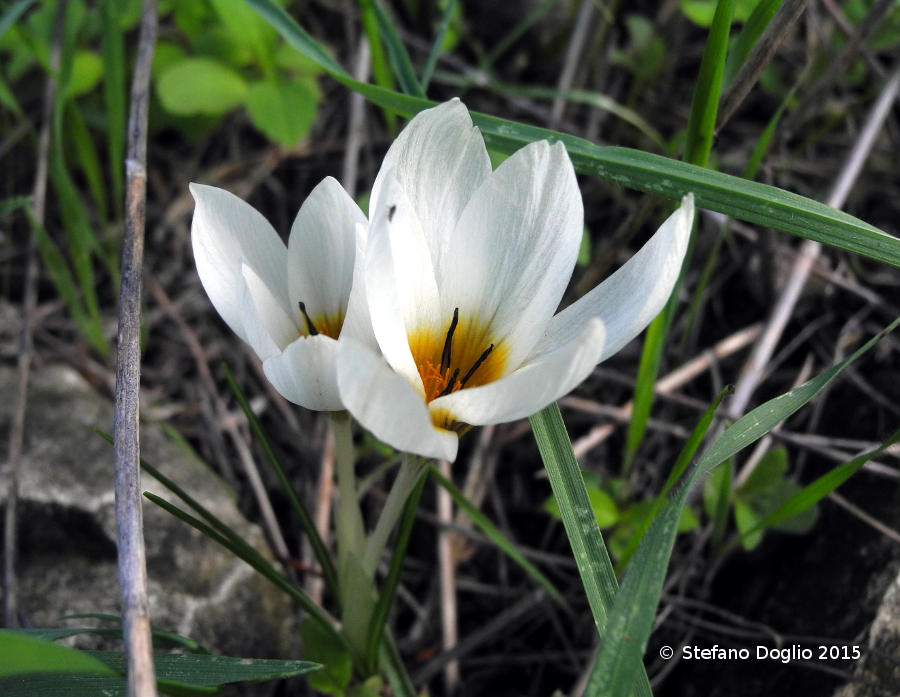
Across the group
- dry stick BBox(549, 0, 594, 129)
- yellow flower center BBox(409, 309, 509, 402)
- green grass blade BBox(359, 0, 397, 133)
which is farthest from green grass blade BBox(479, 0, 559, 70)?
yellow flower center BBox(409, 309, 509, 402)

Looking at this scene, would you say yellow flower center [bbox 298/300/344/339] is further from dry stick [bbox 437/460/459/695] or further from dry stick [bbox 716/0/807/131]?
dry stick [bbox 716/0/807/131]

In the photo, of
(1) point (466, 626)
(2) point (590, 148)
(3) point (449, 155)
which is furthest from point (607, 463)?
(3) point (449, 155)

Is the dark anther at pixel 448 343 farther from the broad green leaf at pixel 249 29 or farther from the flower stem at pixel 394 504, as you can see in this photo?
the broad green leaf at pixel 249 29

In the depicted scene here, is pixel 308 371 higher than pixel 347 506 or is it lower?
→ higher

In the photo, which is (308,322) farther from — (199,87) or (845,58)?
(845,58)

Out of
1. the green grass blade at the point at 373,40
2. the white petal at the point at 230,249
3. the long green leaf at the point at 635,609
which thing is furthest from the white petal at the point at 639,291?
the green grass blade at the point at 373,40

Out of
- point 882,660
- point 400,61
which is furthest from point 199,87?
point 882,660

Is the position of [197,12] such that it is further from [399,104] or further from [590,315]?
[590,315]
